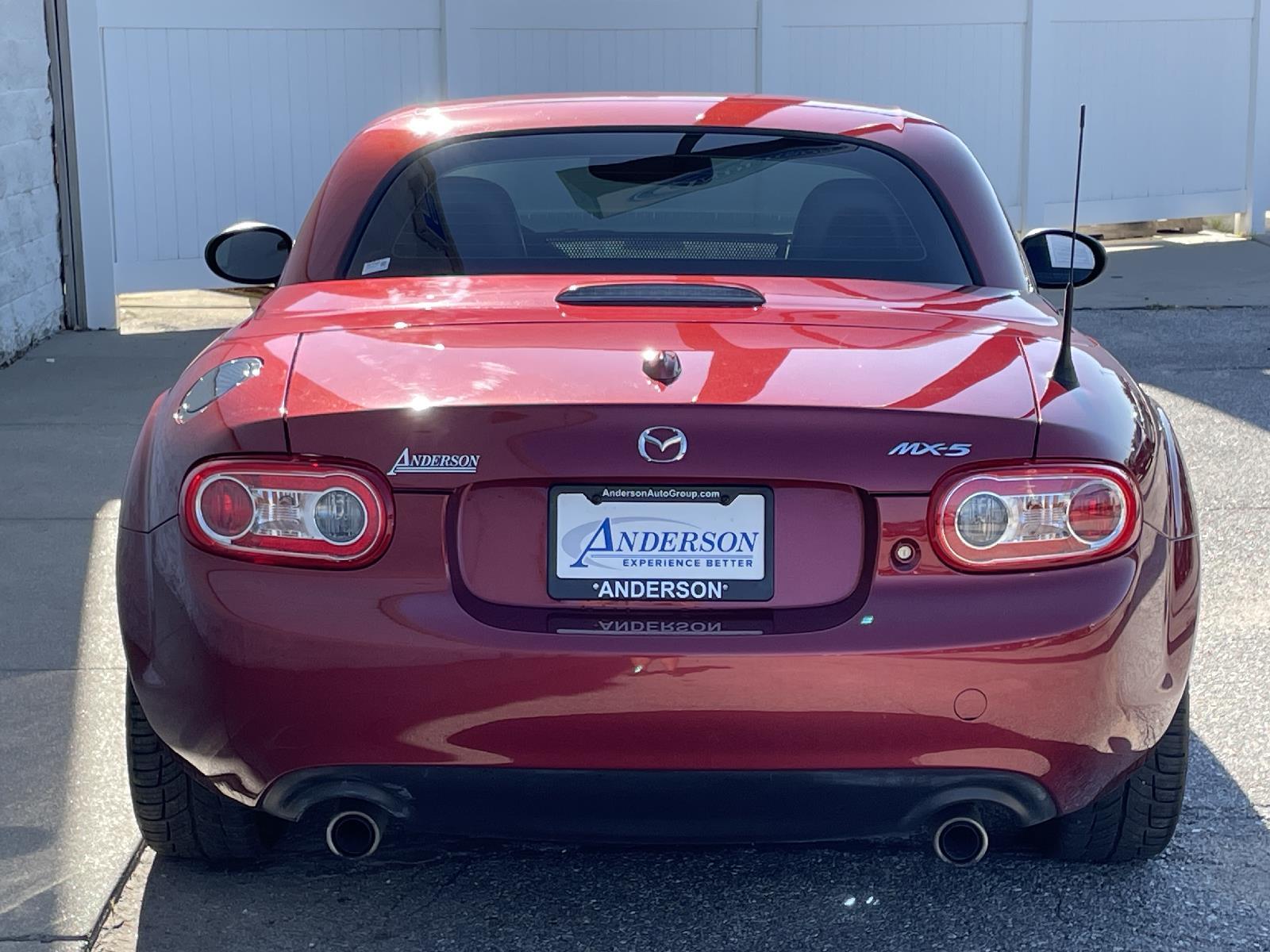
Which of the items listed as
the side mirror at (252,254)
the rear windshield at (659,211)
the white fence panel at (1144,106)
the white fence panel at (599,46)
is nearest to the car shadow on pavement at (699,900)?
the rear windshield at (659,211)

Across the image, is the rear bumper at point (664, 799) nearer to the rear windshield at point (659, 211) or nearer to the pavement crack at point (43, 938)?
the pavement crack at point (43, 938)

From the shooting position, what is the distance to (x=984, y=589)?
267 centimetres

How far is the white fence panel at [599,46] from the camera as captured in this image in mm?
11438

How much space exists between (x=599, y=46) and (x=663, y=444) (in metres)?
9.64

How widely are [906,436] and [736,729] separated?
20.6 inches

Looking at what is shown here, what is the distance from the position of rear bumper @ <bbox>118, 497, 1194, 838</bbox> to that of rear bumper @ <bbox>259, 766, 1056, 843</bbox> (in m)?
0.01

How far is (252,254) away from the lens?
4434 mm

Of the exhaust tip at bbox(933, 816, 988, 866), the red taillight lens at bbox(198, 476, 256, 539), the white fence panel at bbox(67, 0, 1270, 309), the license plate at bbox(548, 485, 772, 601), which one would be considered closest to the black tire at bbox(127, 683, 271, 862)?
the red taillight lens at bbox(198, 476, 256, 539)

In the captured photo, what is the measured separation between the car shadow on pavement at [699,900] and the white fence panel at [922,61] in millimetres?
9348

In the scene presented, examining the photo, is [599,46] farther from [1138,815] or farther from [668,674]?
[668,674]

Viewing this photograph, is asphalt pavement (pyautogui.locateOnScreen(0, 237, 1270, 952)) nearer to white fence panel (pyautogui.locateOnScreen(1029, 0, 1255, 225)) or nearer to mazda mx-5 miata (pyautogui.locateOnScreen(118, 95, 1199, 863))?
mazda mx-5 miata (pyautogui.locateOnScreen(118, 95, 1199, 863))

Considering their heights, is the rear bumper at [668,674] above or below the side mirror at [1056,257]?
below

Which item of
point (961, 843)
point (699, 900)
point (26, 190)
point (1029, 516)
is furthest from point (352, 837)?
point (26, 190)

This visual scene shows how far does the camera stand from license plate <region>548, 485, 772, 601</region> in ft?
8.74
